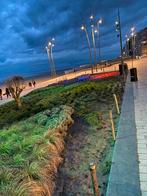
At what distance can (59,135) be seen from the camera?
8.45m

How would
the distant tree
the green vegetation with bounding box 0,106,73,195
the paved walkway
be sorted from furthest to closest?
the distant tree → the paved walkway → the green vegetation with bounding box 0,106,73,195

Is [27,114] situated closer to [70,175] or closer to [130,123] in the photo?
[130,123]

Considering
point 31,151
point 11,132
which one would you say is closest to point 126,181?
point 31,151

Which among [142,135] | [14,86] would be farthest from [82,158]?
[14,86]

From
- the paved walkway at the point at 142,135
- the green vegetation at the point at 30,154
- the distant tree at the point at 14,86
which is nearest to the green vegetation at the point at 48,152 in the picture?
the green vegetation at the point at 30,154

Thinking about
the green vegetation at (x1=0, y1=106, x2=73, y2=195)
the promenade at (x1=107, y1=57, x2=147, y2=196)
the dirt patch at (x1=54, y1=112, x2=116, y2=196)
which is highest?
the green vegetation at (x1=0, y1=106, x2=73, y2=195)

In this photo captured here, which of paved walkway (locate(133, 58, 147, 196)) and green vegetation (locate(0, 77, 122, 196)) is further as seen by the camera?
paved walkway (locate(133, 58, 147, 196))

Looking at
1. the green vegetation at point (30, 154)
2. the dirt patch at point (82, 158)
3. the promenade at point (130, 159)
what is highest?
the green vegetation at point (30, 154)

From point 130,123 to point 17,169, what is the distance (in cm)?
498

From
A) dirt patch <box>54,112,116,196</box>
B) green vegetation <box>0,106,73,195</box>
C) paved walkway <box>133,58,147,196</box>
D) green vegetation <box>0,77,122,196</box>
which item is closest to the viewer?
green vegetation <box>0,106,73,195</box>

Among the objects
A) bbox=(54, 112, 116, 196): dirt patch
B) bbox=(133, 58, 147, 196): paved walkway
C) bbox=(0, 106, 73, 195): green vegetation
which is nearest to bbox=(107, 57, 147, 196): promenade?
bbox=(133, 58, 147, 196): paved walkway

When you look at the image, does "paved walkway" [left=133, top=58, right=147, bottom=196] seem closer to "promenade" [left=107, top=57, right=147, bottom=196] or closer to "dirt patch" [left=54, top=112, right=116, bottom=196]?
"promenade" [left=107, top=57, right=147, bottom=196]

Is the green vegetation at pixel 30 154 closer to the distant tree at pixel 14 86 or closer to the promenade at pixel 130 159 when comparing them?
the promenade at pixel 130 159

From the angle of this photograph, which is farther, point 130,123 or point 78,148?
point 130,123
